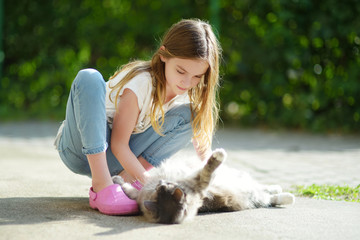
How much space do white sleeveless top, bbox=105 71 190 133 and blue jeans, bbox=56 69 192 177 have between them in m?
0.06

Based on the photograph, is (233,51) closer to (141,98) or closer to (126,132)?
(141,98)

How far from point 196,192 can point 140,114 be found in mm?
658

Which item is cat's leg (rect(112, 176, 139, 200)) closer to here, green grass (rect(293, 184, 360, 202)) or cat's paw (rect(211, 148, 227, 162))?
cat's paw (rect(211, 148, 227, 162))

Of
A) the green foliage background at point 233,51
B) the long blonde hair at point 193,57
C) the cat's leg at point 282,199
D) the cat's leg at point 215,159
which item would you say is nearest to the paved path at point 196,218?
the cat's leg at point 282,199

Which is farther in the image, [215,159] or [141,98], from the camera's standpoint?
[141,98]

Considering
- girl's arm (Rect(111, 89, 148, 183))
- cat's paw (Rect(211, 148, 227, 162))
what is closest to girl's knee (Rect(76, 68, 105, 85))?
girl's arm (Rect(111, 89, 148, 183))

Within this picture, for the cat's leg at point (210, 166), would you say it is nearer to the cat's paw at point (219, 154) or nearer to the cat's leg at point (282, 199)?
the cat's paw at point (219, 154)

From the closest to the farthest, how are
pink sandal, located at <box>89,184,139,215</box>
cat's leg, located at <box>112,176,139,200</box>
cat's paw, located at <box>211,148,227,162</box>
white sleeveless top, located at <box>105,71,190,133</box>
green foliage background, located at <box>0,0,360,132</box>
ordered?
cat's paw, located at <box>211,148,227,162</box>
pink sandal, located at <box>89,184,139,215</box>
cat's leg, located at <box>112,176,139,200</box>
white sleeveless top, located at <box>105,71,190,133</box>
green foliage background, located at <box>0,0,360,132</box>

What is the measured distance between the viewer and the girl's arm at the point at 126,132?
2.64 metres

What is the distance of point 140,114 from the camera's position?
278 centimetres

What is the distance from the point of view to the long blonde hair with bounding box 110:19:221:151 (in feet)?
8.73

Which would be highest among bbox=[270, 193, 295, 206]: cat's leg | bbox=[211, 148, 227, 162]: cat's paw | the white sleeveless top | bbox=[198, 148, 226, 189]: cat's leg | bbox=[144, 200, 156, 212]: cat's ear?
the white sleeveless top

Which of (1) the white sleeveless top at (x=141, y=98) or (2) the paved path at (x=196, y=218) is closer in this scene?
(2) the paved path at (x=196, y=218)

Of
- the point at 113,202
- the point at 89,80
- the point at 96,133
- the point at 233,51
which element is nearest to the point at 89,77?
the point at 89,80
